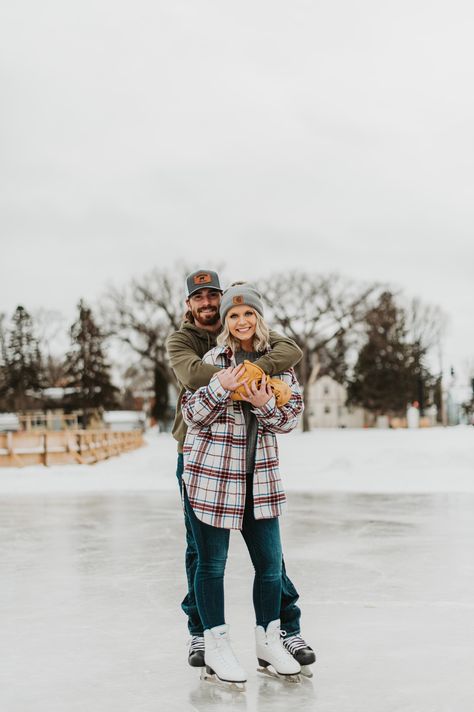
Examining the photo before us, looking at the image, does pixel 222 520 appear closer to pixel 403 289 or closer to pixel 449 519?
pixel 449 519

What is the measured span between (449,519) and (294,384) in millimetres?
6608

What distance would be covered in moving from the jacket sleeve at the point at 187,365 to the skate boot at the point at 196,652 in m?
1.16

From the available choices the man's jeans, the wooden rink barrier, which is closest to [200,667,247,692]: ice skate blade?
the man's jeans

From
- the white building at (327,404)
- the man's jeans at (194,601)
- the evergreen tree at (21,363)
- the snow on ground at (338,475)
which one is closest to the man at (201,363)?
the man's jeans at (194,601)

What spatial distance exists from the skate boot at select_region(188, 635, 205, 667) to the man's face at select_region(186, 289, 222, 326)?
1440mm

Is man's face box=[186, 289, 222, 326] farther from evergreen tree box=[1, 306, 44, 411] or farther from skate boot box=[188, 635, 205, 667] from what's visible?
evergreen tree box=[1, 306, 44, 411]

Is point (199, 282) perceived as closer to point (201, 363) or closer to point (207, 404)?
point (201, 363)

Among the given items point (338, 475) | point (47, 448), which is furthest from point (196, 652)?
point (47, 448)

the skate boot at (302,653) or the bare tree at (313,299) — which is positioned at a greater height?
the bare tree at (313,299)

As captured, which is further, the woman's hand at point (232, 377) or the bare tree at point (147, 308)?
the bare tree at point (147, 308)

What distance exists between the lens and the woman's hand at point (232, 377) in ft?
11.9

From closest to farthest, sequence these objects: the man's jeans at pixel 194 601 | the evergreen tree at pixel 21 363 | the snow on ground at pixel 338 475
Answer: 1. the man's jeans at pixel 194 601
2. the snow on ground at pixel 338 475
3. the evergreen tree at pixel 21 363

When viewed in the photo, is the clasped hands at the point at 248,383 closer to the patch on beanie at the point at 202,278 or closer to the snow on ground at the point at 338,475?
the patch on beanie at the point at 202,278

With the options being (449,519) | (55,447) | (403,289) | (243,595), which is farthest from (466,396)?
(243,595)
